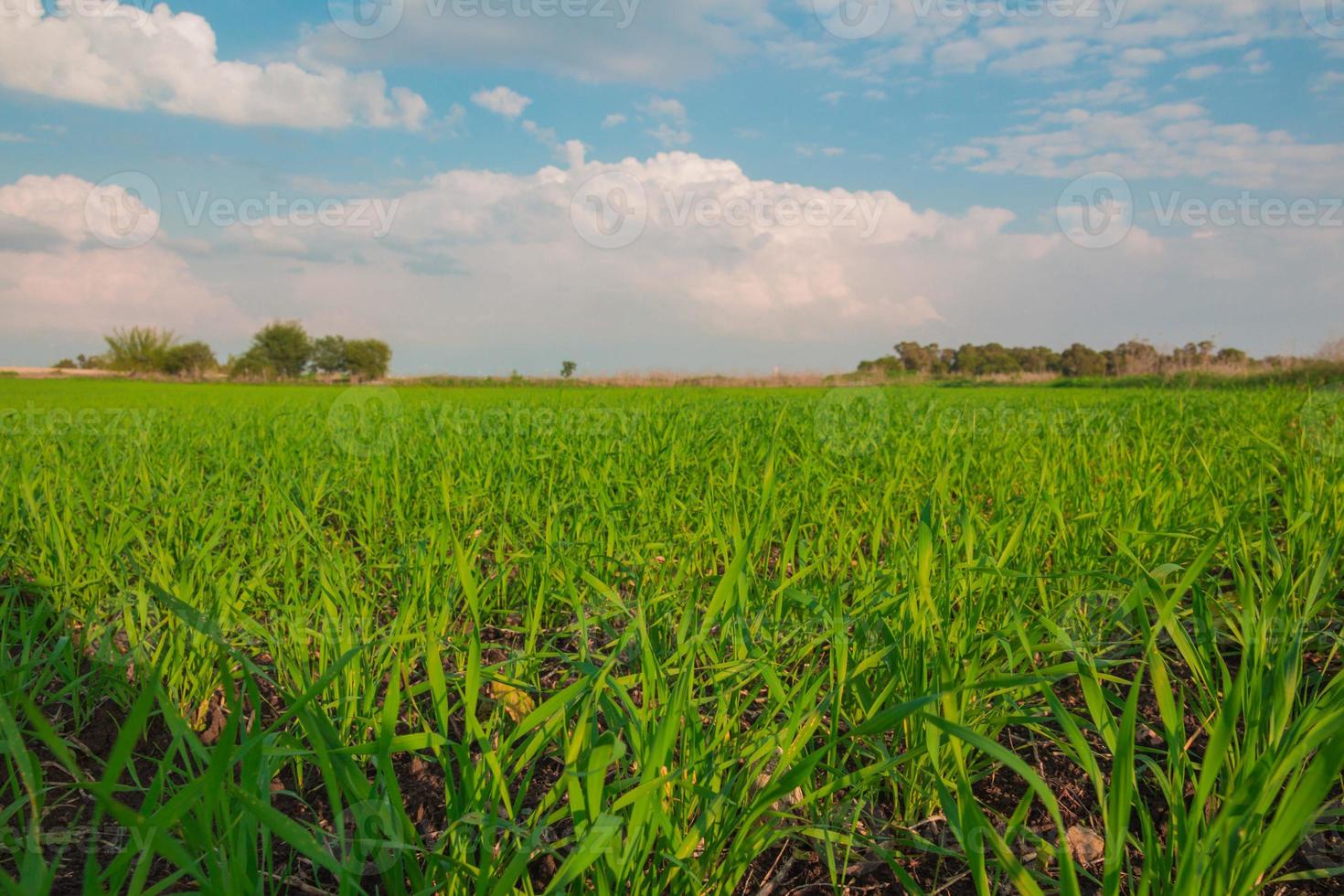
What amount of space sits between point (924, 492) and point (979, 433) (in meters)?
1.78

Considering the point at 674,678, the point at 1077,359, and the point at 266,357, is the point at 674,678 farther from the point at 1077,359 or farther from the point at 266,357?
the point at 266,357

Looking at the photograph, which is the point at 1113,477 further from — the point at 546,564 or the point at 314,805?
the point at 314,805

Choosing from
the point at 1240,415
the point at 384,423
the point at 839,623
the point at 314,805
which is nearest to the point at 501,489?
the point at 314,805

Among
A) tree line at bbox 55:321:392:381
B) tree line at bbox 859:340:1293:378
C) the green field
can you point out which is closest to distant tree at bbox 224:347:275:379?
tree line at bbox 55:321:392:381

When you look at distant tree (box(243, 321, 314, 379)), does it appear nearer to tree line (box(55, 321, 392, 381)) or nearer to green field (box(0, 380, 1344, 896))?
Answer: tree line (box(55, 321, 392, 381))

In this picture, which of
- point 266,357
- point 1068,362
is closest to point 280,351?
point 266,357

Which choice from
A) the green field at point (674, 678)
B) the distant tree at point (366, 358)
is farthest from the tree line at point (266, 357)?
the green field at point (674, 678)

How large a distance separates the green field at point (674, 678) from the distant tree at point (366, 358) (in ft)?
205

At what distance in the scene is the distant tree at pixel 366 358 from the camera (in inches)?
2461

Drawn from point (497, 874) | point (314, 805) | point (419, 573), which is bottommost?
point (314, 805)

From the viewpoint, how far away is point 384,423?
4.84m

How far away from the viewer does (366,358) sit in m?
63.1

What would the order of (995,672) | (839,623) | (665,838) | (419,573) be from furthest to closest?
(419,573) < (995,672) < (839,623) < (665,838)

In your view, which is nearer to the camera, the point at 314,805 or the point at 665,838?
the point at 665,838
